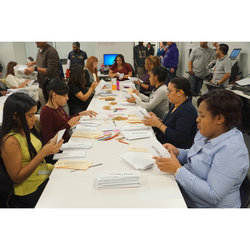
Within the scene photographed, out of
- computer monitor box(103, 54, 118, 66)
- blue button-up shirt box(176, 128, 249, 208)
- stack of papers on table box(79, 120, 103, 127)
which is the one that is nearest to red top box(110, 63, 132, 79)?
computer monitor box(103, 54, 118, 66)

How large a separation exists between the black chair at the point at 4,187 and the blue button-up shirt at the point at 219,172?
113 cm

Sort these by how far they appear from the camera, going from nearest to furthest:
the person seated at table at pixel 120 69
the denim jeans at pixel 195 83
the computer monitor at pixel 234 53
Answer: the computer monitor at pixel 234 53 → the person seated at table at pixel 120 69 → the denim jeans at pixel 195 83

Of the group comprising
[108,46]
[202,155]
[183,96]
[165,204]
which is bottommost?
[165,204]

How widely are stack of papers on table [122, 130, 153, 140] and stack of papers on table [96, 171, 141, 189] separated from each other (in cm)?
74

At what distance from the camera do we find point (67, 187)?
4.42ft

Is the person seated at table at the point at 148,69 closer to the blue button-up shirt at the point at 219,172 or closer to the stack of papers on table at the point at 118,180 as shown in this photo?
the blue button-up shirt at the point at 219,172

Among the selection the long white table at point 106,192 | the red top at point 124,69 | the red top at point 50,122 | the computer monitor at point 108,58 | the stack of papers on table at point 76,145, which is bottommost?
the long white table at point 106,192

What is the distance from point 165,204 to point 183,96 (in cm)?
136

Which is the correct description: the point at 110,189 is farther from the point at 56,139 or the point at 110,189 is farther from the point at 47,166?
the point at 47,166

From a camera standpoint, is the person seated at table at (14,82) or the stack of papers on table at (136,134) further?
the person seated at table at (14,82)

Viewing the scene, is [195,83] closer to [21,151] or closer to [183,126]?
[183,126]

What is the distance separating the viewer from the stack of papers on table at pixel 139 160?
155cm

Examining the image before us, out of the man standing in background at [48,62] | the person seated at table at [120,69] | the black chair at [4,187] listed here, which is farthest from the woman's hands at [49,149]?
the person seated at table at [120,69]

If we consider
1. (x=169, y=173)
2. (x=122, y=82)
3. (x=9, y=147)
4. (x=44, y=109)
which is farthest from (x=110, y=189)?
(x=122, y=82)
